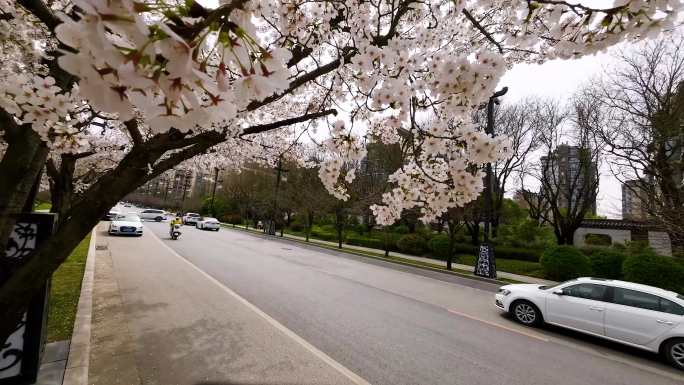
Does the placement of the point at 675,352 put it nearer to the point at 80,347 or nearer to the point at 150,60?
the point at 150,60

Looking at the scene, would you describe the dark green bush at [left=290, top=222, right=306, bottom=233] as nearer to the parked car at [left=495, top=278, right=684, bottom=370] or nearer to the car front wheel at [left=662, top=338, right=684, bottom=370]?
the parked car at [left=495, top=278, right=684, bottom=370]

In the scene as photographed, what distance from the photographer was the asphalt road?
15.0 feet

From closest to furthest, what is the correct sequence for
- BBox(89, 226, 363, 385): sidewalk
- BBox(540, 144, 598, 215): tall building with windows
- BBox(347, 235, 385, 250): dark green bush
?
BBox(89, 226, 363, 385): sidewalk, BBox(540, 144, 598, 215): tall building with windows, BBox(347, 235, 385, 250): dark green bush

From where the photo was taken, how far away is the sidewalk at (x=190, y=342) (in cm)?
391

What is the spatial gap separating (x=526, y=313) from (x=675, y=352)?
2.41 metres

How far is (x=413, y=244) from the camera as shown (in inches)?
866

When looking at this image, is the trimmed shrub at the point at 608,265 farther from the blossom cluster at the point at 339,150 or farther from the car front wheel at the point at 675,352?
the blossom cluster at the point at 339,150

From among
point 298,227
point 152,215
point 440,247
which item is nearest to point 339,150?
point 440,247

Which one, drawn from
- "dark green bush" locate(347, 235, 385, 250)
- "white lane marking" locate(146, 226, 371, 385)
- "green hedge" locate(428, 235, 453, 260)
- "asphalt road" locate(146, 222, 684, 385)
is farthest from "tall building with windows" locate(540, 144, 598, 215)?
"white lane marking" locate(146, 226, 371, 385)

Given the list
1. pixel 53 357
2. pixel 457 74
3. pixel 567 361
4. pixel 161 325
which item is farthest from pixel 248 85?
pixel 567 361

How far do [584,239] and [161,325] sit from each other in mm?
29519

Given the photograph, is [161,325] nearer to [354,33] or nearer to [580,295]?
[354,33]

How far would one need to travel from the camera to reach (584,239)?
79.6ft

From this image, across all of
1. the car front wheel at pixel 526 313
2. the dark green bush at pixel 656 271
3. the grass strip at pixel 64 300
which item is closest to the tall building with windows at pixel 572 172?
the dark green bush at pixel 656 271
